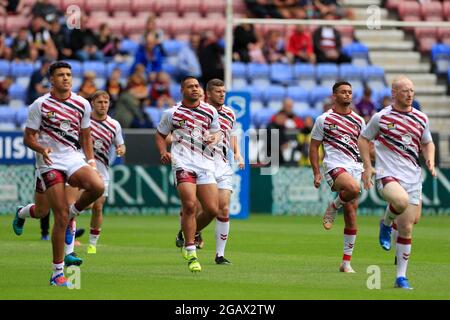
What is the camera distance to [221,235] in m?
16.2

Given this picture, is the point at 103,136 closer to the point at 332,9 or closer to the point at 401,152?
the point at 401,152

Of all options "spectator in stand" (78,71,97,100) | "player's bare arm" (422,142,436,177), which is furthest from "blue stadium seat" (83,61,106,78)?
"player's bare arm" (422,142,436,177)

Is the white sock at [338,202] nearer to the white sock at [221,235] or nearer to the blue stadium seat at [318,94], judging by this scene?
the white sock at [221,235]

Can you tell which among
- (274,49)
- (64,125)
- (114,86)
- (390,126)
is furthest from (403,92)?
(274,49)

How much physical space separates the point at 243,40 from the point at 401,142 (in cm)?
1651

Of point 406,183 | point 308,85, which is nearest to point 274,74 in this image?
point 308,85

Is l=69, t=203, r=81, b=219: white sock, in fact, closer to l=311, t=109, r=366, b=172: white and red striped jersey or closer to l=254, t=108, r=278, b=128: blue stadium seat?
l=311, t=109, r=366, b=172: white and red striped jersey

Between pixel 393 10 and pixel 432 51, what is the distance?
207 cm

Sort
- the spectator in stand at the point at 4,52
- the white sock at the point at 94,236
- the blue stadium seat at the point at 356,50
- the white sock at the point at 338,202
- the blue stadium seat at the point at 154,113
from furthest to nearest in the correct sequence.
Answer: the blue stadium seat at the point at 356,50
the spectator in stand at the point at 4,52
the blue stadium seat at the point at 154,113
the white sock at the point at 94,236
the white sock at the point at 338,202

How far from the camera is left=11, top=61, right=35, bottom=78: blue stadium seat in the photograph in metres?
29.1

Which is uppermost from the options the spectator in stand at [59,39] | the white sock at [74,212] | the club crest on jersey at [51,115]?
the spectator in stand at [59,39]

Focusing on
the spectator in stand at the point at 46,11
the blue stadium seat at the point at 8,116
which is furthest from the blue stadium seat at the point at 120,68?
the blue stadium seat at the point at 8,116

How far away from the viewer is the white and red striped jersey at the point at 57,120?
13.2 meters

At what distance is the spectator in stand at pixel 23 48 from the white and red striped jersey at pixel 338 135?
14.7m
